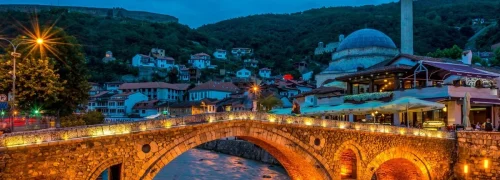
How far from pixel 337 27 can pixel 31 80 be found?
10972 cm

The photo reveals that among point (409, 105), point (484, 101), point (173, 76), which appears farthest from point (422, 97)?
point (173, 76)

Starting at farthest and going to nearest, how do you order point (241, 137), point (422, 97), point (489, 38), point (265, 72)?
point (265, 72), point (489, 38), point (422, 97), point (241, 137)

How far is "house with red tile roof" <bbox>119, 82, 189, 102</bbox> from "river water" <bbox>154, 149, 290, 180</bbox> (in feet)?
135

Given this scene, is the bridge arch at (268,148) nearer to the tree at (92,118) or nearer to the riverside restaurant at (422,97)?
the riverside restaurant at (422,97)

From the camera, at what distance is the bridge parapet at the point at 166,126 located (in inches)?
629

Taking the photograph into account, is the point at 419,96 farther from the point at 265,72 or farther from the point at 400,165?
the point at 265,72

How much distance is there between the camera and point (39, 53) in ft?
84.3

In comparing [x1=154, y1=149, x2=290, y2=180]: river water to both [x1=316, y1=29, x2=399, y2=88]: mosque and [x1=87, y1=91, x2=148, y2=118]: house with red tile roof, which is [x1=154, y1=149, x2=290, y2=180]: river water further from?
[x1=87, y1=91, x2=148, y2=118]: house with red tile roof

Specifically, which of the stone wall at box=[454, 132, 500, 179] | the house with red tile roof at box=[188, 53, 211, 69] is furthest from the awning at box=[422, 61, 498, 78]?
the house with red tile roof at box=[188, 53, 211, 69]

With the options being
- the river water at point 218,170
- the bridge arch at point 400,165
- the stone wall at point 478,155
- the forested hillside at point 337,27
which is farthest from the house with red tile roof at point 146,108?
the stone wall at point 478,155

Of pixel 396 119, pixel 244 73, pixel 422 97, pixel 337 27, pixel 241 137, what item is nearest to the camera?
pixel 241 137

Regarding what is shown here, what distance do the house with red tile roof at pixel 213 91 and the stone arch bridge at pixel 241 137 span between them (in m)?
53.8

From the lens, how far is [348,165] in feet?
83.6

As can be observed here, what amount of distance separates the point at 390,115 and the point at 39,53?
23066 millimetres
